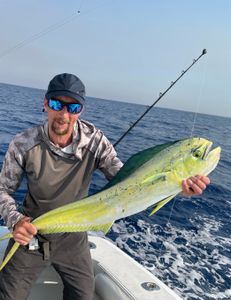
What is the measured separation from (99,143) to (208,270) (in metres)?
3.58

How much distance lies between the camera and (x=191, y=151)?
1.73 meters

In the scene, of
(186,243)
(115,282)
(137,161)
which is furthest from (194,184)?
(186,243)

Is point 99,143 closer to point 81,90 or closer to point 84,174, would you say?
point 84,174

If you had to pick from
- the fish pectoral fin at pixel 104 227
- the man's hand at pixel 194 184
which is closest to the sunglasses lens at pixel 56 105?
the fish pectoral fin at pixel 104 227

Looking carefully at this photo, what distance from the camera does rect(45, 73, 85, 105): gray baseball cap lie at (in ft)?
7.72

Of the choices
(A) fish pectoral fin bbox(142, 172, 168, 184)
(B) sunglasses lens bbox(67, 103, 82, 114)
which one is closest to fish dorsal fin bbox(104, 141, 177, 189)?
(A) fish pectoral fin bbox(142, 172, 168, 184)

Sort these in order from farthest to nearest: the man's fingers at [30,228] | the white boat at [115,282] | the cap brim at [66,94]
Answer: the white boat at [115,282] < the cap brim at [66,94] < the man's fingers at [30,228]

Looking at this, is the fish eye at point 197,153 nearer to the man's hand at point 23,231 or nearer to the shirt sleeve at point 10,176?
the man's hand at point 23,231

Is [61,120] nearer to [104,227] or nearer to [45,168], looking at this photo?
[45,168]

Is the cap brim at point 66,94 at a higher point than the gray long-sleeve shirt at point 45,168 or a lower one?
higher

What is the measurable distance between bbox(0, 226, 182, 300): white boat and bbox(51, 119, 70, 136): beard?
133 centimetres

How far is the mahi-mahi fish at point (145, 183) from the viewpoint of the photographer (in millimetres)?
1724

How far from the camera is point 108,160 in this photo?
8.74 feet

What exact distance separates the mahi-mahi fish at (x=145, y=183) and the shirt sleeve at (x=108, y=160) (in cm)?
79
